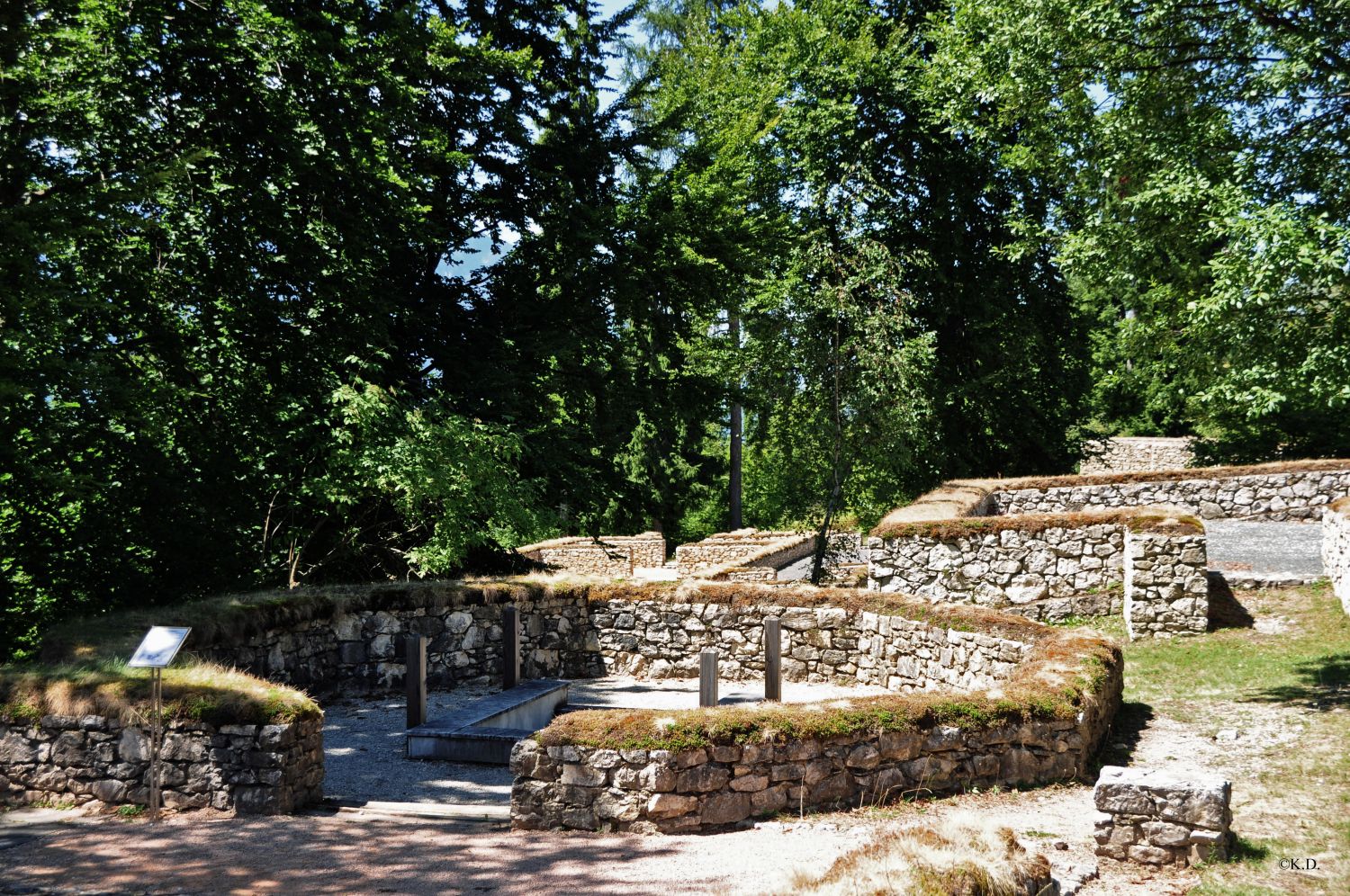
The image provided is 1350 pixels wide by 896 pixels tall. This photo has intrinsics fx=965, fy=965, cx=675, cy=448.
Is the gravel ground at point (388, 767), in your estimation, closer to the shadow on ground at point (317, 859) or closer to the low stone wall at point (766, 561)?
the shadow on ground at point (317, 859)

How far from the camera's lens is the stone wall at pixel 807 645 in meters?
10.4

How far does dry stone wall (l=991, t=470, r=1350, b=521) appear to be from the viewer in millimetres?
19797

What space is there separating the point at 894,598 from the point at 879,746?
4933mm

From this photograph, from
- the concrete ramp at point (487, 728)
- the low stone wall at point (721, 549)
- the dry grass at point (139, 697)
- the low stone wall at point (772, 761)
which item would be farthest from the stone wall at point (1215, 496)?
the dry grass at point (139, 697)

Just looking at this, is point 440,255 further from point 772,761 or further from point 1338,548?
point 1338,548

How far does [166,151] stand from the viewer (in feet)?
37.7

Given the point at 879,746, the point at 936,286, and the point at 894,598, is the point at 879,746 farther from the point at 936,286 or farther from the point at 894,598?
the point at 936,286

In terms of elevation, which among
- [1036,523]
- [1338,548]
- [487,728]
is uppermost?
[1036,523]

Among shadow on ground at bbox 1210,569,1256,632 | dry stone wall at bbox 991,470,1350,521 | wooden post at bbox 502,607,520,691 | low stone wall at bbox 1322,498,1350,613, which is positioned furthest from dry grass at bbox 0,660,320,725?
dry stone wall at bbox 991,470,1350,521

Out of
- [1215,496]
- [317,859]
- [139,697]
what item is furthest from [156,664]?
[1215,496]

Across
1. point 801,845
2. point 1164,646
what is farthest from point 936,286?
point 801,845

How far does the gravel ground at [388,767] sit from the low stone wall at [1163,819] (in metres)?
4.62

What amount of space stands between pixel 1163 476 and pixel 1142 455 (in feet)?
30.6

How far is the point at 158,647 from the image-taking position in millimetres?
6895
